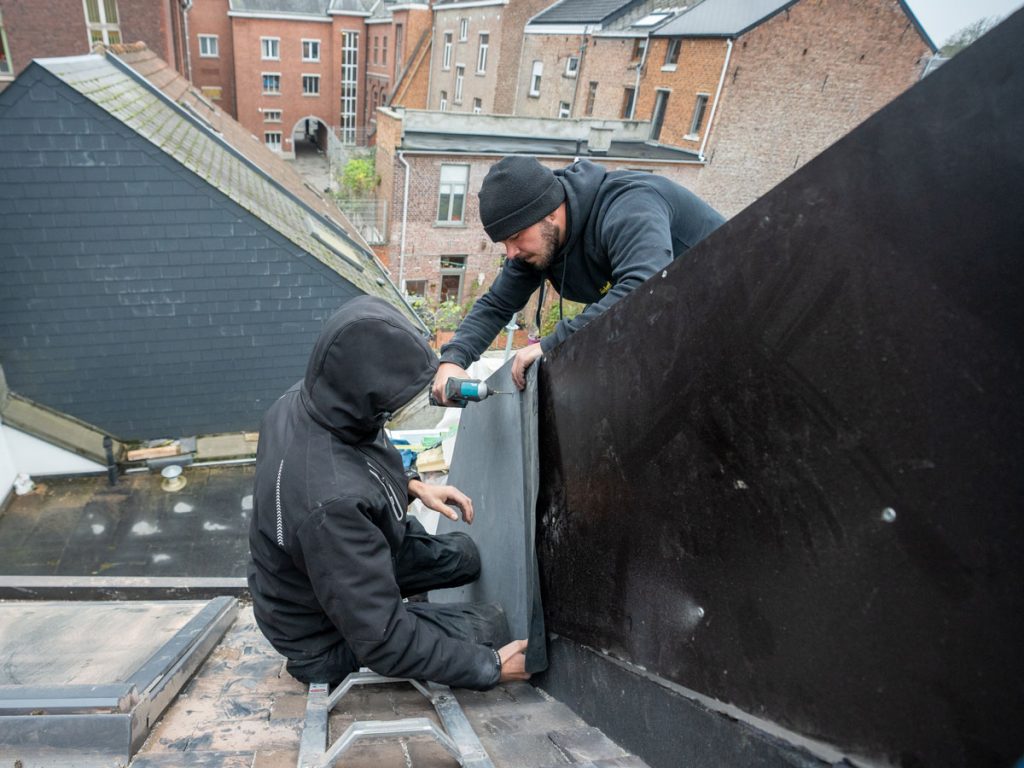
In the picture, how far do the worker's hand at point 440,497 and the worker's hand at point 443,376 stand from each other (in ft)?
1.12

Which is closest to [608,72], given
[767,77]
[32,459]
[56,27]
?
[767,77]

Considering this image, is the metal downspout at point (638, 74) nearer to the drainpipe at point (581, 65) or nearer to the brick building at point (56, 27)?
the drainpipe at point (581, 65)

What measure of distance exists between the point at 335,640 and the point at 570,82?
25.3m

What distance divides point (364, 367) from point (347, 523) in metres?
0.43

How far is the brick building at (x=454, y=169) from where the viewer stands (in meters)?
16.4

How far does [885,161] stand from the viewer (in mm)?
837

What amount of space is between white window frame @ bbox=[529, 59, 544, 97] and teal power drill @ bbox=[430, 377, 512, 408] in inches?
1030

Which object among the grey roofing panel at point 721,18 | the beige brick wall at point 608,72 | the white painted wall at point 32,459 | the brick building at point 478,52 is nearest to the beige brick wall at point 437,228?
the grey roofing panel at point 721,18

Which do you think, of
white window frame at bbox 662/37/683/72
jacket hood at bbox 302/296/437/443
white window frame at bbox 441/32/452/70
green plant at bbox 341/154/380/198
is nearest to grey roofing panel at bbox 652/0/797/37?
white window frame at bbox 662/37/683/72

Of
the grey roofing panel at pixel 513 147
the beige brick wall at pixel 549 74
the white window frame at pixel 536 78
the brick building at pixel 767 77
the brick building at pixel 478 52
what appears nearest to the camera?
the grey roofing panel at pixel 513 147

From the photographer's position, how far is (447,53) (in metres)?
30.1

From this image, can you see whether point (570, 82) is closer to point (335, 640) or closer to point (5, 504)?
point (5, 504)

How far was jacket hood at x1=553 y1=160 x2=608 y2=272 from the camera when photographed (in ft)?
7.55

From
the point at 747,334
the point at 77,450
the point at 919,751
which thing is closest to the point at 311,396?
the point at 747,334
